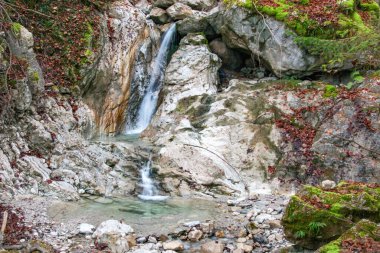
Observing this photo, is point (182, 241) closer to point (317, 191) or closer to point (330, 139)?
Result: point (317, 191)

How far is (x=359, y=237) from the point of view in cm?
467

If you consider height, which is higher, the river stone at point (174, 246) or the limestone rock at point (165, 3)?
the limestone rock at point (165, 3)

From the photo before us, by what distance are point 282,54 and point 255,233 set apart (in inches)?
280

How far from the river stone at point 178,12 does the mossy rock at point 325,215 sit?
1071 cm

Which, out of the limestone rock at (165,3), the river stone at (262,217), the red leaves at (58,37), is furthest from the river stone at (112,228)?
the limestone rock at (165,3)

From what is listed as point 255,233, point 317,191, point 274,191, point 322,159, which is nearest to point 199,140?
point 274,191

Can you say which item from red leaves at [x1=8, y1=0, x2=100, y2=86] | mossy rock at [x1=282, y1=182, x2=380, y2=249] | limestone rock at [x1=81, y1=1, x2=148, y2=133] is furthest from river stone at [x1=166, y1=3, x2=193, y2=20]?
mossy rock at [x1=282, y1=182, x2=380, y2=249]

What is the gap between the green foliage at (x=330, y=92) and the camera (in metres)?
11.0

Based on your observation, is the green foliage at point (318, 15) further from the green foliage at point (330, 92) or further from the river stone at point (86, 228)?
the river stone at point (86, 228)

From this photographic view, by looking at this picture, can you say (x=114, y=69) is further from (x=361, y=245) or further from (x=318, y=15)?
(x=361, y=245)

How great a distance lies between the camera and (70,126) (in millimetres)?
10594

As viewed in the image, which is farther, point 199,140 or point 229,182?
point 199,140

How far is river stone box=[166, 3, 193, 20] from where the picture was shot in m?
15.0

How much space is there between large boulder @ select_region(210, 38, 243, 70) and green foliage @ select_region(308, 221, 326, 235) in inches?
378
